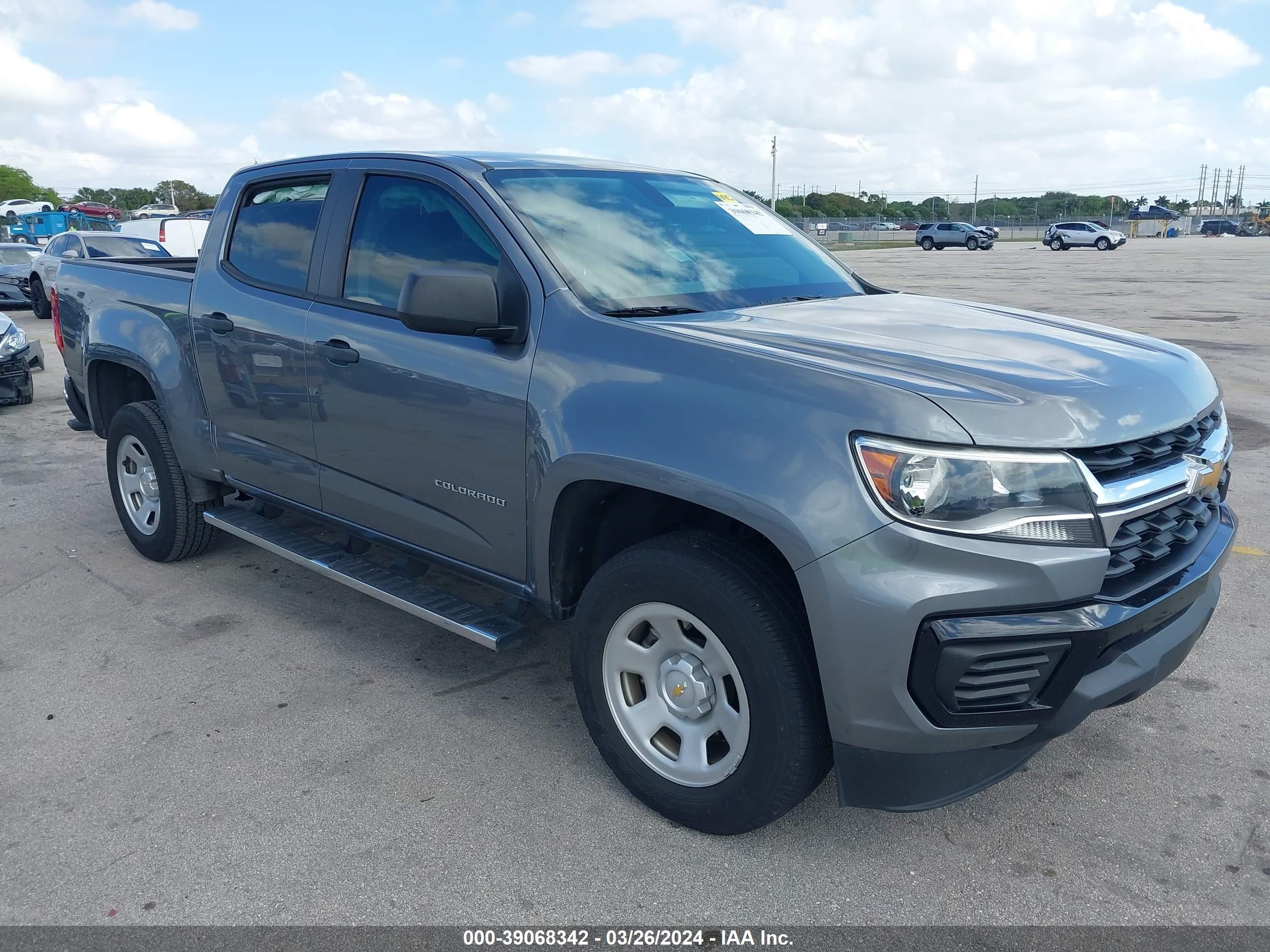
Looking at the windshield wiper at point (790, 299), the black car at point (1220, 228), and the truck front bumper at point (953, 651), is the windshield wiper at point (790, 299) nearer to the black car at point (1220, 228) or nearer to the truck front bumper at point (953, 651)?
the truck front bumper at point (953, 651)

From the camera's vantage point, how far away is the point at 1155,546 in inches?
101

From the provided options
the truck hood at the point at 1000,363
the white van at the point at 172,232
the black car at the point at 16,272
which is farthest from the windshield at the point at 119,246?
the truck hood at the point at 1000,363

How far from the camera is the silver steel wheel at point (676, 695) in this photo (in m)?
2.75

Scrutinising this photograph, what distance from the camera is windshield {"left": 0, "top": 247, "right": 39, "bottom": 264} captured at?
65.4 ft

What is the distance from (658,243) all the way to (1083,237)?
169 ft

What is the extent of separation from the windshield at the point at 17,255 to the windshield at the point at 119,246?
15.1 ft

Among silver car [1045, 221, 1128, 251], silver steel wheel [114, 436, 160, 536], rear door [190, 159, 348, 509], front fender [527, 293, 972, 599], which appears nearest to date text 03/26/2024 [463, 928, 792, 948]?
front fender [527, 293, 972, 599]

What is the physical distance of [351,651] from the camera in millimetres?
4176

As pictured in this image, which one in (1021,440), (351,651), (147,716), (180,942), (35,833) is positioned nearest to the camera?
(1021,440)

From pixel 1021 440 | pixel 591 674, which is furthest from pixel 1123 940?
pixel 591 674

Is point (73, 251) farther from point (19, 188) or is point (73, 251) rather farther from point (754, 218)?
point (19, 188)

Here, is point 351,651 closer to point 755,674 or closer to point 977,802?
point 755,674

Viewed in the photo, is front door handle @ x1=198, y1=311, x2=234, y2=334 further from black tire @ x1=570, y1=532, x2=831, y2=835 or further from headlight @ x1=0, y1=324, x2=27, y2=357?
headlight @ x1=0, y1=324, x2=27, y2=357

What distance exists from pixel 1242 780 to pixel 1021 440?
→ 1.61m
